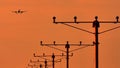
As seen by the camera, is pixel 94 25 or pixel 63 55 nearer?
pixel 94 25

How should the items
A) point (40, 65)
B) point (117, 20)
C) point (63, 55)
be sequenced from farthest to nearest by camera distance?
point (40, 65) < point (63, 55) < point (117, 20)

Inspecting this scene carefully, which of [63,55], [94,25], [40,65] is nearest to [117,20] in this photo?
[94,25]

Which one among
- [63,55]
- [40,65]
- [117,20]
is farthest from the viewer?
[40,65]

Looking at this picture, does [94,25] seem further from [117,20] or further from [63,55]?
[63,55]

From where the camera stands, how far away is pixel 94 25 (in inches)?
4087

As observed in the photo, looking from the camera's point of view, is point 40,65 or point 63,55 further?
point 40,65

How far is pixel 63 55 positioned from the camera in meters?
161

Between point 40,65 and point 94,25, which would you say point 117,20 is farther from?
point 40,65

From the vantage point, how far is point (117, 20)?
10344cm

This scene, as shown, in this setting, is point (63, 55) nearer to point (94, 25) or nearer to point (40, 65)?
point (40, 65)

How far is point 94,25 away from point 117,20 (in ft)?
6.64

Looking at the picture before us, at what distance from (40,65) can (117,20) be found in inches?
3480

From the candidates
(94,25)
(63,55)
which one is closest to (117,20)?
(94,25)

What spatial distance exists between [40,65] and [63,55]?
101ft
